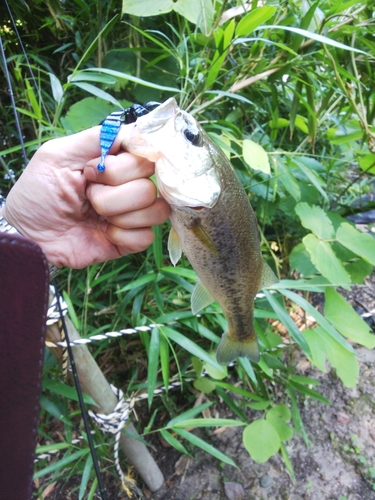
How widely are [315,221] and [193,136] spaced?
0.86 meters

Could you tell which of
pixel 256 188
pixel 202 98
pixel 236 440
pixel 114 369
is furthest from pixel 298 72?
pixel 236 440

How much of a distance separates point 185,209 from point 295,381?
1.12 m

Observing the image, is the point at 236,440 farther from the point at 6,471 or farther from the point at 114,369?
the point at 6,471

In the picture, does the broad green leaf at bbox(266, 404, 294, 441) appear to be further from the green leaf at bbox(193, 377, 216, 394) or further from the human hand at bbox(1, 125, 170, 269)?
the human hand at bbox(1, 125, 170, 269)

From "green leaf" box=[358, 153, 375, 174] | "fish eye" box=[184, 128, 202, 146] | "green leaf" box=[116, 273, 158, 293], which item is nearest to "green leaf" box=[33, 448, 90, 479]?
"green leaf" box=[116, 273, 158, 293]

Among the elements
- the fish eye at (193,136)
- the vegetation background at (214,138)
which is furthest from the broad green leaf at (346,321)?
the fish eye at (193,136)

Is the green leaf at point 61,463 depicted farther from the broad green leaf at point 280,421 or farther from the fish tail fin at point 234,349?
the broad green leaf at point 280,421

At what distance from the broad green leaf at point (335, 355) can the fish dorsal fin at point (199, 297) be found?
57cm

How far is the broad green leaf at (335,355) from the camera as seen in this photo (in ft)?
4.30

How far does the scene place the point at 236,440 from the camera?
1.74m

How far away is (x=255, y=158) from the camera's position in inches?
45.6

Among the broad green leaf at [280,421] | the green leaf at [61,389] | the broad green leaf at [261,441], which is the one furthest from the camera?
the broad green leaf at [280,421]

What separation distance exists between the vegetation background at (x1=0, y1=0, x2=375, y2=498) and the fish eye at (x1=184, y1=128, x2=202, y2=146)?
0.39 metres

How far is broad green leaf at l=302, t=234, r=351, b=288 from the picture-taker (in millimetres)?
1298
